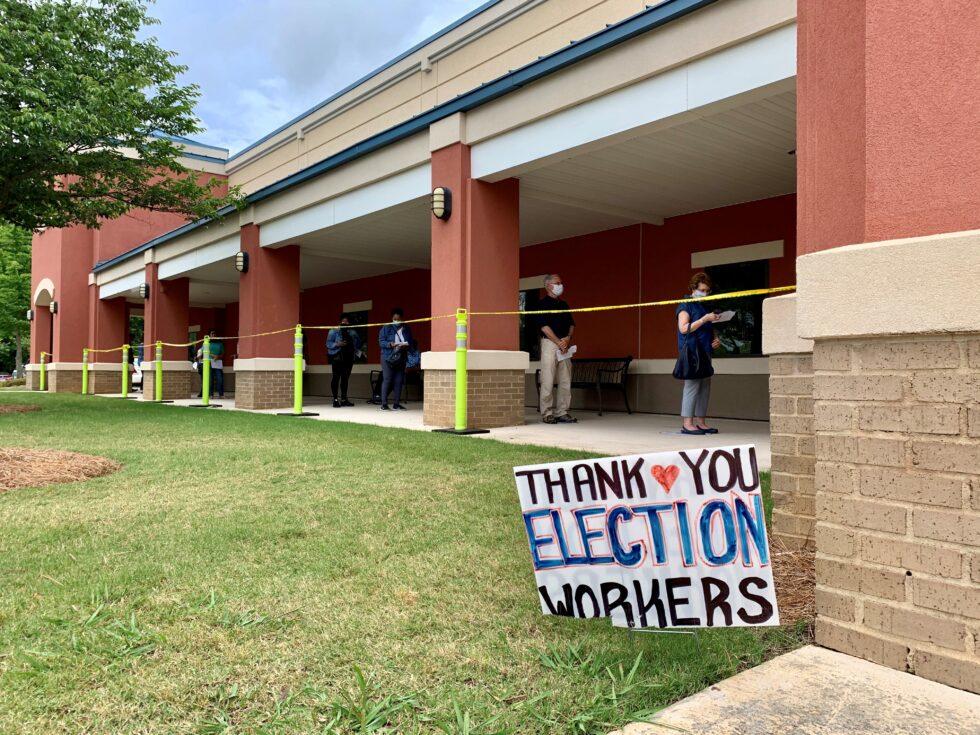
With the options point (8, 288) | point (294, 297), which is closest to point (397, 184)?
point (294, 297)

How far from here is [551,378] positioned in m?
10.1

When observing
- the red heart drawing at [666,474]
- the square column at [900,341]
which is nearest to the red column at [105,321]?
the red heart drawing at [666,474]

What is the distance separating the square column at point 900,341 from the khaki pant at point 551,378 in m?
7.39

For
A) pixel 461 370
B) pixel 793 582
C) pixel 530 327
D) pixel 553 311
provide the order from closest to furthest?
1. pixel 793 582
2. pixel 461 370
3. pixel 553 311
4. pixel 530 327

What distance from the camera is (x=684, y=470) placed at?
2354mm

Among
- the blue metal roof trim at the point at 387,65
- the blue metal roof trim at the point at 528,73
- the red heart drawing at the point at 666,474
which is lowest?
the red heart drawing at the point at 666,474

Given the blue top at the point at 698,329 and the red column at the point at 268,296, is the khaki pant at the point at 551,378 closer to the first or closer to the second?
the blue top at the point at 698,329

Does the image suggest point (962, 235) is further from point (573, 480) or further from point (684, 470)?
point (573, 480)

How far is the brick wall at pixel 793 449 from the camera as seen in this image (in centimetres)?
326

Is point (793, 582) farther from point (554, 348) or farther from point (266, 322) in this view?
point (266, 322)

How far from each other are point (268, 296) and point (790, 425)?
41.0 feet

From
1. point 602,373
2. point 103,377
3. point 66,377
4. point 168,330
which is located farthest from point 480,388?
point 66,377

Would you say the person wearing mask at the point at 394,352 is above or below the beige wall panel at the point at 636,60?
below

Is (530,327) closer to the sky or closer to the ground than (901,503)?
closer to the sky
